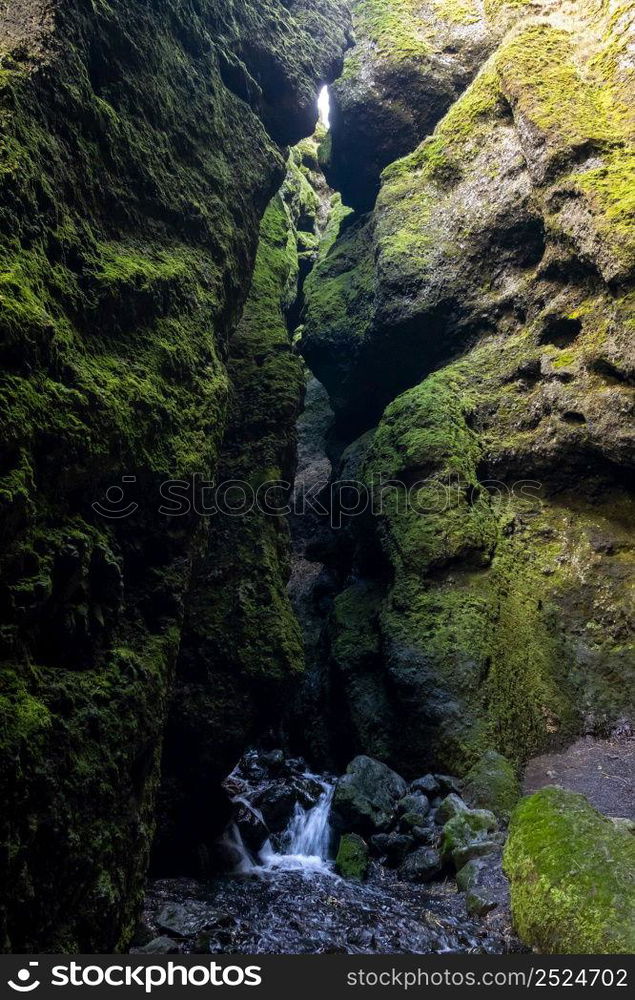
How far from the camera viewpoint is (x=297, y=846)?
10.2 metres

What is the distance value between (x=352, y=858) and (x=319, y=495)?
14.1m

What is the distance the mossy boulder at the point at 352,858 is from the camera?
8758 mm

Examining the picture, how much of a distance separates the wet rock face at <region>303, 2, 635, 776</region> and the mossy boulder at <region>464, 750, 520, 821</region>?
0.38 meters

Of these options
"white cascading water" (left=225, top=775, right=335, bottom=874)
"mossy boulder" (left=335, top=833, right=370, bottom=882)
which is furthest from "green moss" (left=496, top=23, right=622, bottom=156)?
"white cascading water" (left=225, top=775, right=335, bottom=874)

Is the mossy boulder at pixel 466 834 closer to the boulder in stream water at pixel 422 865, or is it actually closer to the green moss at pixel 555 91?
the boulder in stream water at pixel 422 865

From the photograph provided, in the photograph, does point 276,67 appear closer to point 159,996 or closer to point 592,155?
point 592,155

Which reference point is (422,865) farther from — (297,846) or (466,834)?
(297,846)

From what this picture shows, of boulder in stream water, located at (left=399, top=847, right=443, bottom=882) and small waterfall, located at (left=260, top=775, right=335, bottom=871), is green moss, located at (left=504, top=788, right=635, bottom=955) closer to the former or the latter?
boulder in stream water, located at (left=399, top=847, right=443, bottom=882)

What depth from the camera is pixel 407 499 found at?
14188 millimetres

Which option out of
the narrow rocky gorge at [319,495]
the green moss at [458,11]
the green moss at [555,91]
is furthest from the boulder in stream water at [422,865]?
the green moss at [458,11]

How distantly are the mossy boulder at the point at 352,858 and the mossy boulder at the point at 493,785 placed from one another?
196 centimetres

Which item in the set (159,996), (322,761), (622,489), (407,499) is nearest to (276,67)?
(407,499)

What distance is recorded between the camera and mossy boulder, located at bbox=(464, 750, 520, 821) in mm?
9727

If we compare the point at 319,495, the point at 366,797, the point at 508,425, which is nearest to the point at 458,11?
the point at 508,425
